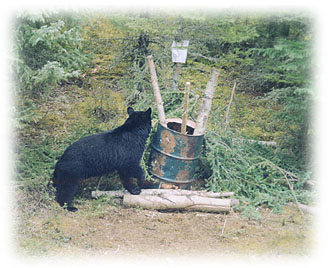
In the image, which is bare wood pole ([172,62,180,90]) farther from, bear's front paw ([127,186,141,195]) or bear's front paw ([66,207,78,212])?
bear's front paw ([66,207,78,212])

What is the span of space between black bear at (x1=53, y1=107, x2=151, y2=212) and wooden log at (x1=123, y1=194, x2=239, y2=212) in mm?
218

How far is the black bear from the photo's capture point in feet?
17.6

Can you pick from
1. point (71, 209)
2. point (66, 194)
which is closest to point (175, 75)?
point (66, 194)

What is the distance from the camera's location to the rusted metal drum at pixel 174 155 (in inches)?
230

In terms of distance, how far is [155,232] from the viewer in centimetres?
499

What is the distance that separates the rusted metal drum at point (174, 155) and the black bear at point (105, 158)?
295 mm

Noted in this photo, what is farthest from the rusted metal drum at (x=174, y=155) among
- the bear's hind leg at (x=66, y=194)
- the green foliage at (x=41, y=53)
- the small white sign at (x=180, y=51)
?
the green foliage at (x=41, y=53)

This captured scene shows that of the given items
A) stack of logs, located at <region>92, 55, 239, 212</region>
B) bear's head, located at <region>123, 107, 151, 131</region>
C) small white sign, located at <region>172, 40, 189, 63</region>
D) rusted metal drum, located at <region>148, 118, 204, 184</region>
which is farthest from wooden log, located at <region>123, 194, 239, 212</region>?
small white sign, located at <region>172, 40, 189, 63</region>

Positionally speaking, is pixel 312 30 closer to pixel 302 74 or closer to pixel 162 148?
pixel 302 74

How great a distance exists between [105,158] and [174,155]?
3.62 ft

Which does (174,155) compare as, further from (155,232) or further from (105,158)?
(155,232)

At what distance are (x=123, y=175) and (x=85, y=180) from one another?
2.31ft

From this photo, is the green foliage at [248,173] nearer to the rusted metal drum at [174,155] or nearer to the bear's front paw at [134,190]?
the rusted metal drum at [174,155]

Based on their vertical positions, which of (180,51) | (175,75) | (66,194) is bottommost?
(66,194)
